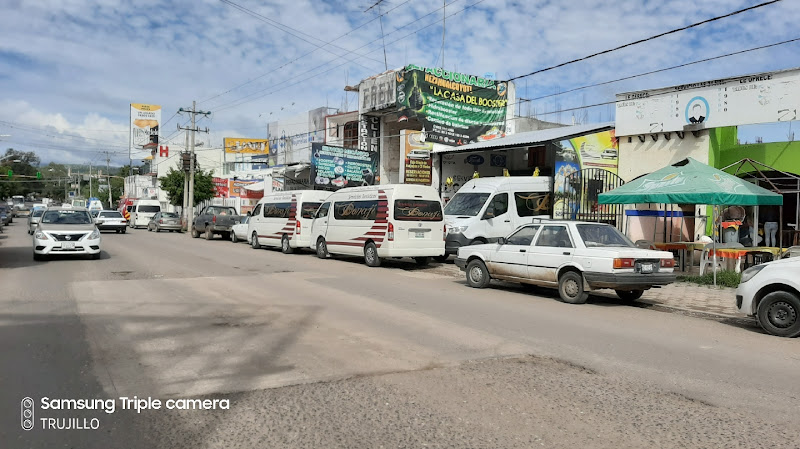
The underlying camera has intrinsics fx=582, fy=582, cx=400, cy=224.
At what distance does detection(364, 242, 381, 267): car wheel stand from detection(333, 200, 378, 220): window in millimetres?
832

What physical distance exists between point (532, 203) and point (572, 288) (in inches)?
347

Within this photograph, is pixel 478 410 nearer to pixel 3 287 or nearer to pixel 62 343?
pixel 62 343

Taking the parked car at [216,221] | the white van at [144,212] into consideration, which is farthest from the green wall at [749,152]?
the white van at [144,212]

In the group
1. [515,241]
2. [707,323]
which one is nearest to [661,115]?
[515,241]

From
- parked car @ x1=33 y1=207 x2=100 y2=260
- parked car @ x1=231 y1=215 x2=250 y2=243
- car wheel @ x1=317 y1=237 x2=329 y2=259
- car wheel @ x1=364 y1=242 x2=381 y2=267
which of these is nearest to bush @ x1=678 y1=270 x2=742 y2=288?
car wheel @ x1=364 y1=242 x2=381 y2=267

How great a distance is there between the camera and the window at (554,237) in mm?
10922

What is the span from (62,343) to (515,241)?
818 centimetres

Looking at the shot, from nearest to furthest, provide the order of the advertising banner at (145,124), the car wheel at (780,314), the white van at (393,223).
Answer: the car wheel at (780,314) → the white van at (393,223) → the advertising banner at (145,124)

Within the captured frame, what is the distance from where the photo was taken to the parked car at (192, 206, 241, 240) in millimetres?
29281

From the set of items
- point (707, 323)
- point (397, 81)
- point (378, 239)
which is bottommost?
point (707, 323)

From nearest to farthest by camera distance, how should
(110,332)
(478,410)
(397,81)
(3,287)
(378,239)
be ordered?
(478,410), (110,332), (3,287), (378,239), (397,81)

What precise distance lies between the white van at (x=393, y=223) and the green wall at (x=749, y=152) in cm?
871

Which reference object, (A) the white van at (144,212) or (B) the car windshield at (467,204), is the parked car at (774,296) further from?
(A) the white van at (144,212)

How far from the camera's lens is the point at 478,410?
184 inches
